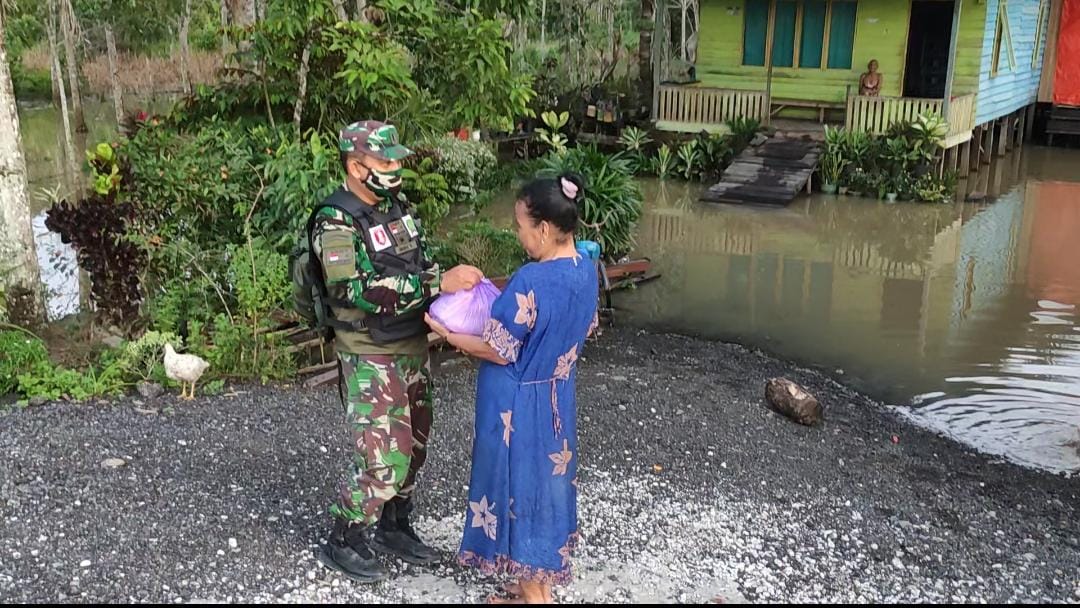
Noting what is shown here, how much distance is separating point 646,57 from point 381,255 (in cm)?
1793

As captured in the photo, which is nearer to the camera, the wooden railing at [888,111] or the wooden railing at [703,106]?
the wooden railing at [888,111]

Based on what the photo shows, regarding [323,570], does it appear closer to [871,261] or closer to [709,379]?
[709,379]

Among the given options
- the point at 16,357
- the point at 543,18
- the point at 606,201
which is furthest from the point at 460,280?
the point at 543,18

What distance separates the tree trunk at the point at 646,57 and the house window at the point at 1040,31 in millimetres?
8594

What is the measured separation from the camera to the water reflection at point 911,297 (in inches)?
287

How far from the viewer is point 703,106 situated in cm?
1695

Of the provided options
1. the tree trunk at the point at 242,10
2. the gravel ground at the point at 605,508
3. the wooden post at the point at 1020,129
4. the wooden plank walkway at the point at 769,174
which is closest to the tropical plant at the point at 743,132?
the wooden plank walkway at the point at 769,174

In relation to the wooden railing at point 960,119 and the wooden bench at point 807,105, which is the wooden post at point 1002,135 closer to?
the wooden railing at point 960,119

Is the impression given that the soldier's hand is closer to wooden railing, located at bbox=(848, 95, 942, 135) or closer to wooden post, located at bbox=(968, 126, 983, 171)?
wooden railing, located at bbox=(848, 95, 942, 135)

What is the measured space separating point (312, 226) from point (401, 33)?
4.40 metres

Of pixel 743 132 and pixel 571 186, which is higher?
pixel 571 186

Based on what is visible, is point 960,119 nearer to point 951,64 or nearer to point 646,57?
point 951,64

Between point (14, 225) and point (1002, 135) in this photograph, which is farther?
point (1002, 135)

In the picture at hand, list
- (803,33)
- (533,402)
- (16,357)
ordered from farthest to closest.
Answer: (803,33), (16,357), (533,402)
